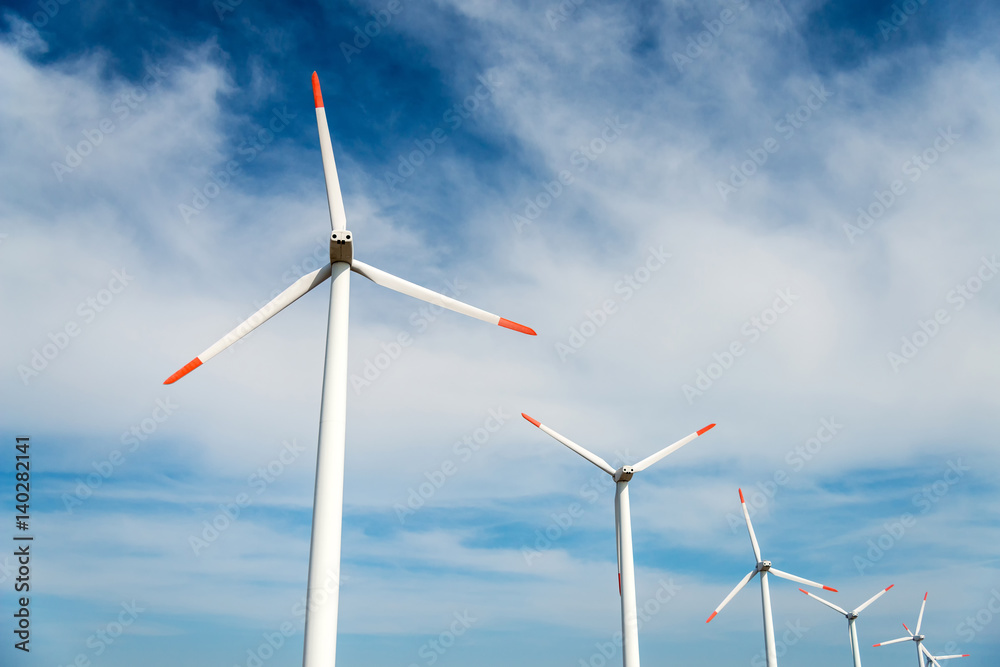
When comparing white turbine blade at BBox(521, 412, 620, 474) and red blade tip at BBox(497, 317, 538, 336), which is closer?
red blade tip at BBox(497, 317, 538, 336)

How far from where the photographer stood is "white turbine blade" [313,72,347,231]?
97.5ft

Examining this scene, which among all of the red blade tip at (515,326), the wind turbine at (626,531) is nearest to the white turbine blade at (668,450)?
the wind turbine at (626,531)

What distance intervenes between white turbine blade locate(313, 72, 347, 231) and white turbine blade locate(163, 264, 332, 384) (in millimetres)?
2308

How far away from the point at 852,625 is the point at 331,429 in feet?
392

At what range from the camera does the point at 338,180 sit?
30.8m

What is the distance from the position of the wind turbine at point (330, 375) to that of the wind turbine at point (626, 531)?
26865 millimetres

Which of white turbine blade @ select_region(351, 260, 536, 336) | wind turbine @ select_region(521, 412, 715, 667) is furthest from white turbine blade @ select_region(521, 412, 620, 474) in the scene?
white turbine blade @ select_region(351, 260, 536, 336)

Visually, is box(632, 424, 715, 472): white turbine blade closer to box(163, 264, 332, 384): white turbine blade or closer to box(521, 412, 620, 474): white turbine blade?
box(521, 412, 620, 474): white turbine blade

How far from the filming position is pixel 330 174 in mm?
30750

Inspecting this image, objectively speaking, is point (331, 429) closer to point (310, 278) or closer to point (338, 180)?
point (310, 278)

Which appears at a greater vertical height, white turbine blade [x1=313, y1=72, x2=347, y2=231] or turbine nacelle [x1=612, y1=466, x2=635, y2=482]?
white turbine blade [x1=313, y1=72, x2=347, y2=231]

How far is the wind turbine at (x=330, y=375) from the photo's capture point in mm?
21359

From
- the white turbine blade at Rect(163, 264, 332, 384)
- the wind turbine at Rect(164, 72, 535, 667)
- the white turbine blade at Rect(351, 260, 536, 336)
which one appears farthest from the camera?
the white turbine blade at Rect(351, 260, 536, 336)

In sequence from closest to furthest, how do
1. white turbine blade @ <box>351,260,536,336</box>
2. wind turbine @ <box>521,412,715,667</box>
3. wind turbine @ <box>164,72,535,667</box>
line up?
wind turbine @ <box>164,72,535,667</box>, white turbine blade @ <box>351,260,536,336</box>, wind turbine @ <box>521,412,715,667</box>
